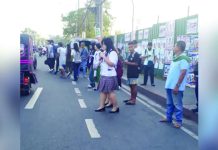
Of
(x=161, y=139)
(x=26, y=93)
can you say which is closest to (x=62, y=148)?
(x=161, y=139)

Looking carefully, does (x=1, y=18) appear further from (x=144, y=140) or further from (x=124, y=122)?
(x=124, y=122)

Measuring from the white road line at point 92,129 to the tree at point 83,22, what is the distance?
47.4 m

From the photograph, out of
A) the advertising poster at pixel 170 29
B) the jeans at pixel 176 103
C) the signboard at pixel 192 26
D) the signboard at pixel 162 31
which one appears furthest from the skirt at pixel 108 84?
the signboard at pixel 162 31

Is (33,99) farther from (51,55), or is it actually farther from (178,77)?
(51,55)

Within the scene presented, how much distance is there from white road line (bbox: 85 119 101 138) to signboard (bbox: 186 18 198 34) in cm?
669

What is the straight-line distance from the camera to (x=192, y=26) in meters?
12.6

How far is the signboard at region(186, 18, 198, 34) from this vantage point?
482 inches

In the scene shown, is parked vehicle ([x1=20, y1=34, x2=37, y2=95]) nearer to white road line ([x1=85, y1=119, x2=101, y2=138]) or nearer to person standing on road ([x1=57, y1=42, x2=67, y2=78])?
white road line ([x1=85, y1=119, x2=101, y2=138])

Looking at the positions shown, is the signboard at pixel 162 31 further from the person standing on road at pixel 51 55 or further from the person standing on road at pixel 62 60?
the person standing on road at pixel 51 55

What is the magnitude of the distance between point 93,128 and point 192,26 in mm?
7532

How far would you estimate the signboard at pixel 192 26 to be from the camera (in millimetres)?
12253

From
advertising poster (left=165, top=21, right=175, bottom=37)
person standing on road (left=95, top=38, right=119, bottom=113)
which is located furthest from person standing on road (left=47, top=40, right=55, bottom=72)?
person standing on road (left=95, top=38, right=119, bottom=113)

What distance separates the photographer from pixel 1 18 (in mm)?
1271

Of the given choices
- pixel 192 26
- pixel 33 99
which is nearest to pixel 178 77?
pixel 33 99
